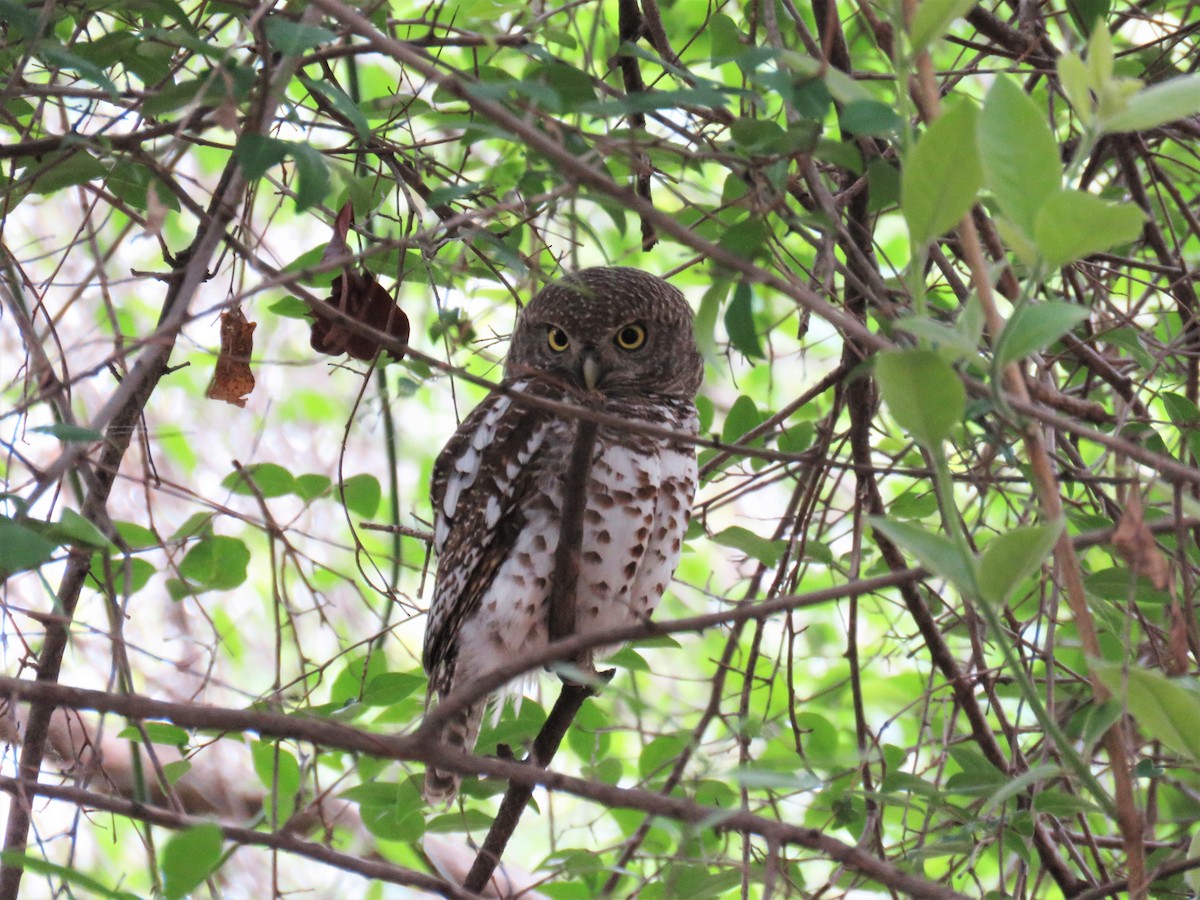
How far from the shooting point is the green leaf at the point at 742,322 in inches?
57.4

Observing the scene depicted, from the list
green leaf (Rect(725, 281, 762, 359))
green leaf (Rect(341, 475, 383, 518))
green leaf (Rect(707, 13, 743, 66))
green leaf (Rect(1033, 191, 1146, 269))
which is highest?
green leaf (Rect(707, 13, 743, 66))

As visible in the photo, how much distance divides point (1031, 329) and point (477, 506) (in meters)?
1.67

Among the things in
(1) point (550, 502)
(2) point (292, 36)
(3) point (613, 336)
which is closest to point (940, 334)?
(2) point (292, 36)

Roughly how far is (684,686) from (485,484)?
2859 mm

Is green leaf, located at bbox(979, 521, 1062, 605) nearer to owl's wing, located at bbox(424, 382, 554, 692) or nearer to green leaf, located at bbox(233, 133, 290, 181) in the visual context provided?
green leaf, located at bbox(233, 133, 290, 181)

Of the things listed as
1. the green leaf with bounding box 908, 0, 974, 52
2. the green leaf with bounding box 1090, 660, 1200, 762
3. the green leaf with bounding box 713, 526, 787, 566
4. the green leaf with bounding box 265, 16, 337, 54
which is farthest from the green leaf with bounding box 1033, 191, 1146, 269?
the green leaf with bounding box 713, 526, 787, 566

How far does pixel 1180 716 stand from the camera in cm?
100

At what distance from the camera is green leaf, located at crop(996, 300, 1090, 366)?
0.90 m

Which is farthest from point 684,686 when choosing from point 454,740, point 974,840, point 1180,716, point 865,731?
point 1180,716

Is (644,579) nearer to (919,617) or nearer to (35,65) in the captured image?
(919,617)

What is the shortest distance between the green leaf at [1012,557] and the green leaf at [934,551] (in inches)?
0.6

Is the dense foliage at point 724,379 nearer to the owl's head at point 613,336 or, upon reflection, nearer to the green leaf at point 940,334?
the green leaf at point 940,334

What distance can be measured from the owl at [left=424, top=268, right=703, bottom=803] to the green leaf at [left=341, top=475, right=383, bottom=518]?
0.33 meters

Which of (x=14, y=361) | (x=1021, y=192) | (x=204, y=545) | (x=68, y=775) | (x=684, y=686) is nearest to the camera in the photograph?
(x=1021, y=192)
